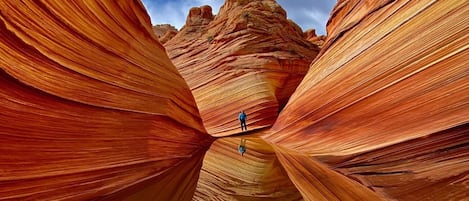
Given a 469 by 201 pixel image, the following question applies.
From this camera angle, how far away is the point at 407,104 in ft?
8.68

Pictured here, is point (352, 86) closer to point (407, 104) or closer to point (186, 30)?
point (407, 104)

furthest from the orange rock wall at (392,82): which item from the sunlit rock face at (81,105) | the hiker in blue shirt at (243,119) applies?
the hiker in blue shirt at (243,119)

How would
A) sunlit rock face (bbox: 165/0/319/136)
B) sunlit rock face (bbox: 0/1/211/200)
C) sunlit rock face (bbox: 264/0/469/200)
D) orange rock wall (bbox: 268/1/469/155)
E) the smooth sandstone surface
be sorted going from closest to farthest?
sunlit rock face (bbox: 0/1/211/200)
the smooth sandstone surface
sunlit rock face (bbox: 264/0/469/200)
orange rock wall (bbox: 268/1/469/155)
sunlit rock face (bbox: 165/0/319/136)

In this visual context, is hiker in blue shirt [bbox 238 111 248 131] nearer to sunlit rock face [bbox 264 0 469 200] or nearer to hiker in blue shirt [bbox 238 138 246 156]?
hiker in blue shirt [bbox 238 138 246 156]

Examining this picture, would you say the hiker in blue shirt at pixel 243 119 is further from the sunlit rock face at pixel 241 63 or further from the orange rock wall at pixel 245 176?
the orange rock wall at pixel 245 176

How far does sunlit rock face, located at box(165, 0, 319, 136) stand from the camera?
31.7ft

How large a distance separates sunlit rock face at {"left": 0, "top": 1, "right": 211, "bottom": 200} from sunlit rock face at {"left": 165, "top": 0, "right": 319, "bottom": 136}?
5.39 m

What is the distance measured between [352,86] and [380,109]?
656 mm

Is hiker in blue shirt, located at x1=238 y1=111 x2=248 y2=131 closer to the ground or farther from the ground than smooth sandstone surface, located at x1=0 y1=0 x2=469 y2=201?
farther from the ground

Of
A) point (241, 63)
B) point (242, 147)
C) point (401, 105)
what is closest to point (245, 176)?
point (242, 147)

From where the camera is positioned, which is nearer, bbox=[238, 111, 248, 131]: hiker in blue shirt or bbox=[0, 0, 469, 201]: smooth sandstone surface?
bbox=[0, 0, 469, 201]: smooth sandstone surface

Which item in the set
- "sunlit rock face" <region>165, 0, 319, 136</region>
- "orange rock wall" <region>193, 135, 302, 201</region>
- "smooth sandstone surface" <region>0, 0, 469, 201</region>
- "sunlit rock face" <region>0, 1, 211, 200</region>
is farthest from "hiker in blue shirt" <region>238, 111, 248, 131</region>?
"sunlit rock face" <region>0, 1, 211, 200</region>

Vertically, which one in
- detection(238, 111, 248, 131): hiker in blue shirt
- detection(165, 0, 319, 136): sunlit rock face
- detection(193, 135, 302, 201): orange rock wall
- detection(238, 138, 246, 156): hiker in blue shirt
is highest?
detection(165, 0, 319, 136): sunlit rock face

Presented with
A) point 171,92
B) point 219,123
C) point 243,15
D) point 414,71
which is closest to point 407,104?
point 414,71
